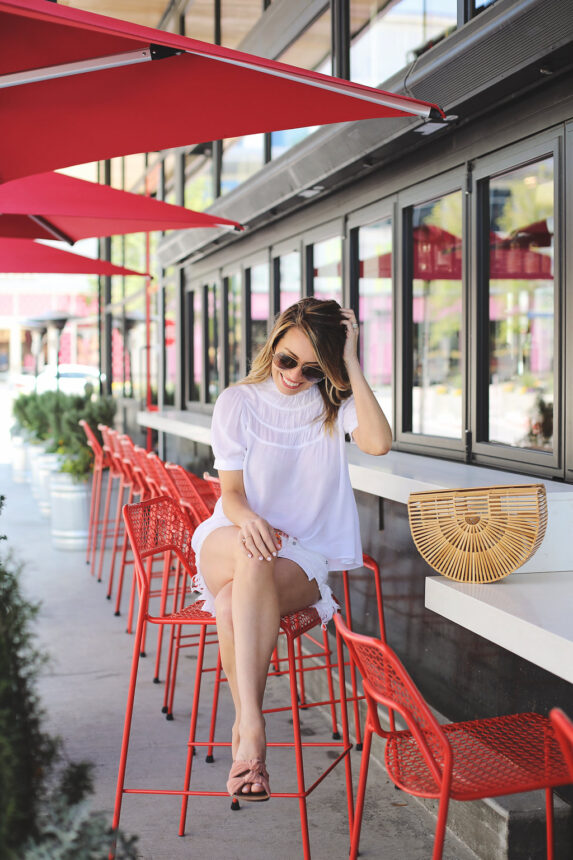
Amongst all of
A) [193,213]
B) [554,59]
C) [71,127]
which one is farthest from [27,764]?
[193,213]

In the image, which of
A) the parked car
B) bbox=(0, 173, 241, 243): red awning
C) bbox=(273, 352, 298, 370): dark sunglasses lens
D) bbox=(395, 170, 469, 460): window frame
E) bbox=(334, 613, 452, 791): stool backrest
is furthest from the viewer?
the parked car

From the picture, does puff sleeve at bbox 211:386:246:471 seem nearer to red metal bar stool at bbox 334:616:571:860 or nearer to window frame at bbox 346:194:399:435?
red metal bar stool at bbox 334:616:571:860

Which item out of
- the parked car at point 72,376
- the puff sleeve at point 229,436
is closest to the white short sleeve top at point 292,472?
the puff sleeve at point 229,436

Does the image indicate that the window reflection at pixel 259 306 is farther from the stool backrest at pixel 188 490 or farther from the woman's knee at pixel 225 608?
the woman's knee at pixel 225 608

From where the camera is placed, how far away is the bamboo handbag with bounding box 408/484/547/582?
239 centimetres

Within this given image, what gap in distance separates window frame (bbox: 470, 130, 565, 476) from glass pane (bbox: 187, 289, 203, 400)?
581cm

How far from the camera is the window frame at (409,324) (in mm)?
3848

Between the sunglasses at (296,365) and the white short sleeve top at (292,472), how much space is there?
0.44 ft

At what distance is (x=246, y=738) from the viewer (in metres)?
2.42

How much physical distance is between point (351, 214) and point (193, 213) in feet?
2.83

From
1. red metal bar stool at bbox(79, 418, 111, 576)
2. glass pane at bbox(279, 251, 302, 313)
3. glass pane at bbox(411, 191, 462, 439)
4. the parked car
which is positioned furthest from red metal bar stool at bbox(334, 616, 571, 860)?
the parked car

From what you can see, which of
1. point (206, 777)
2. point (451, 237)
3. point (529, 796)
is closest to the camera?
point (529, 796)

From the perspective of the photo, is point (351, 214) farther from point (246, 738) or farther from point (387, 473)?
point (246, 738)

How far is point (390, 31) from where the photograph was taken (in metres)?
4.59
